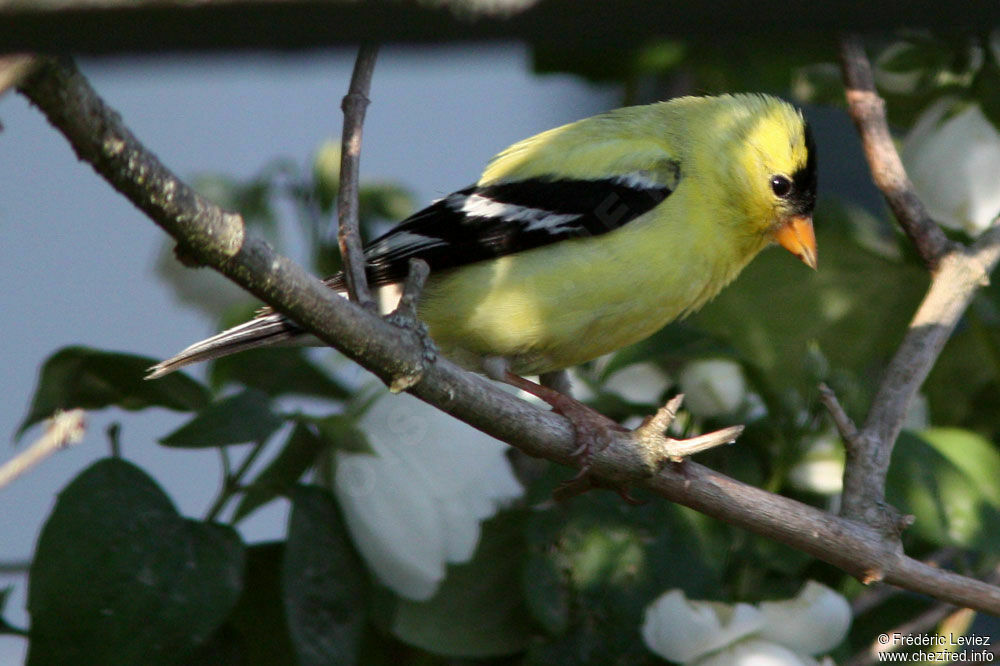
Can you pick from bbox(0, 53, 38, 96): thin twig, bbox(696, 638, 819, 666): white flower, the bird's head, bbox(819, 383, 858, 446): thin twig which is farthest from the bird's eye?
bbox(0, 53, 38, 96): thin twig

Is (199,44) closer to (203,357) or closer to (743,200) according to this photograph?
(203,357)

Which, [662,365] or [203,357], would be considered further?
[662,365]

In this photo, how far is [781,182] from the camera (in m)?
1.78

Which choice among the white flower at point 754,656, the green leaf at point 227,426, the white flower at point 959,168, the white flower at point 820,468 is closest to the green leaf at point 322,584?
the green leaf at point 227,426

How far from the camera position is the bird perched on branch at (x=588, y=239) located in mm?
1587

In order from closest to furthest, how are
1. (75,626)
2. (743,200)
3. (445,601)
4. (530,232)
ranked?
(75,626) → (445,601) → (530,232) → (743,200)

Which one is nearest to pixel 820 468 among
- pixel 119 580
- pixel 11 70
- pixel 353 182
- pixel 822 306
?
pixel 822 306

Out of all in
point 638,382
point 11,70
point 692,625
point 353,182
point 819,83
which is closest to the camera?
point 11,70

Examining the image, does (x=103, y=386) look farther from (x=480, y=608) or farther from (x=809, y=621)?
(x=809, y=621)

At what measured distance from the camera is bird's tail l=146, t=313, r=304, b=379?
148cm

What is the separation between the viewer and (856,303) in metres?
1.85

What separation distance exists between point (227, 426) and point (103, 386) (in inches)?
10.1

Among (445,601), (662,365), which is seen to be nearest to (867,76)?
(662,365)

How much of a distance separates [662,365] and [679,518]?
0.98ft
